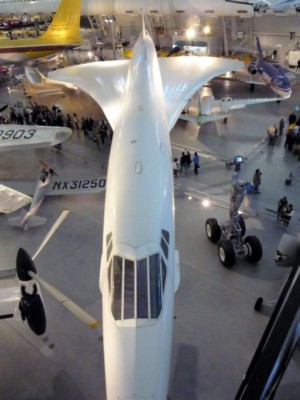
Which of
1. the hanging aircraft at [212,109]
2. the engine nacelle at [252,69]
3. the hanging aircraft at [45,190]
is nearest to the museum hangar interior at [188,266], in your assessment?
the hanging aircraft at [45,190]

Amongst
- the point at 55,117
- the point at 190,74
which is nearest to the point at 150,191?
the point at 190,74

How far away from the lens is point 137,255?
6340 mm

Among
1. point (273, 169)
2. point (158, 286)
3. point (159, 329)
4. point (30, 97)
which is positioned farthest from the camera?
point (30, 97)

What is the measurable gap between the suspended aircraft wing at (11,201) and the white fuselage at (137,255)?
5.55m

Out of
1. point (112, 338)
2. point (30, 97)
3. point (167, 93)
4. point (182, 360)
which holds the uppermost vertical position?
point (112, 338)

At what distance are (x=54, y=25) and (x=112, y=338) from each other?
3339 centimetres

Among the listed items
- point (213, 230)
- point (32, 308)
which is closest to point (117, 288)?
point (32, 308)

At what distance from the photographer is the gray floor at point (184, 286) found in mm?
8438

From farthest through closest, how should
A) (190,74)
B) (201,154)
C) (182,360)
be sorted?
(190,74) → (201,154) → (182,360)

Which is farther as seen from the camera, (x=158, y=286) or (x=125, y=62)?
(x=125, y=62)

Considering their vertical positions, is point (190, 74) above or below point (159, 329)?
below

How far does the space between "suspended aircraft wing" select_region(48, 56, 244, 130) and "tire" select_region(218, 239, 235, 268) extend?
6.35m

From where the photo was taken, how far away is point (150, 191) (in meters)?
7.63

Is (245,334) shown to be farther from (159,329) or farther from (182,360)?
(159,329)
